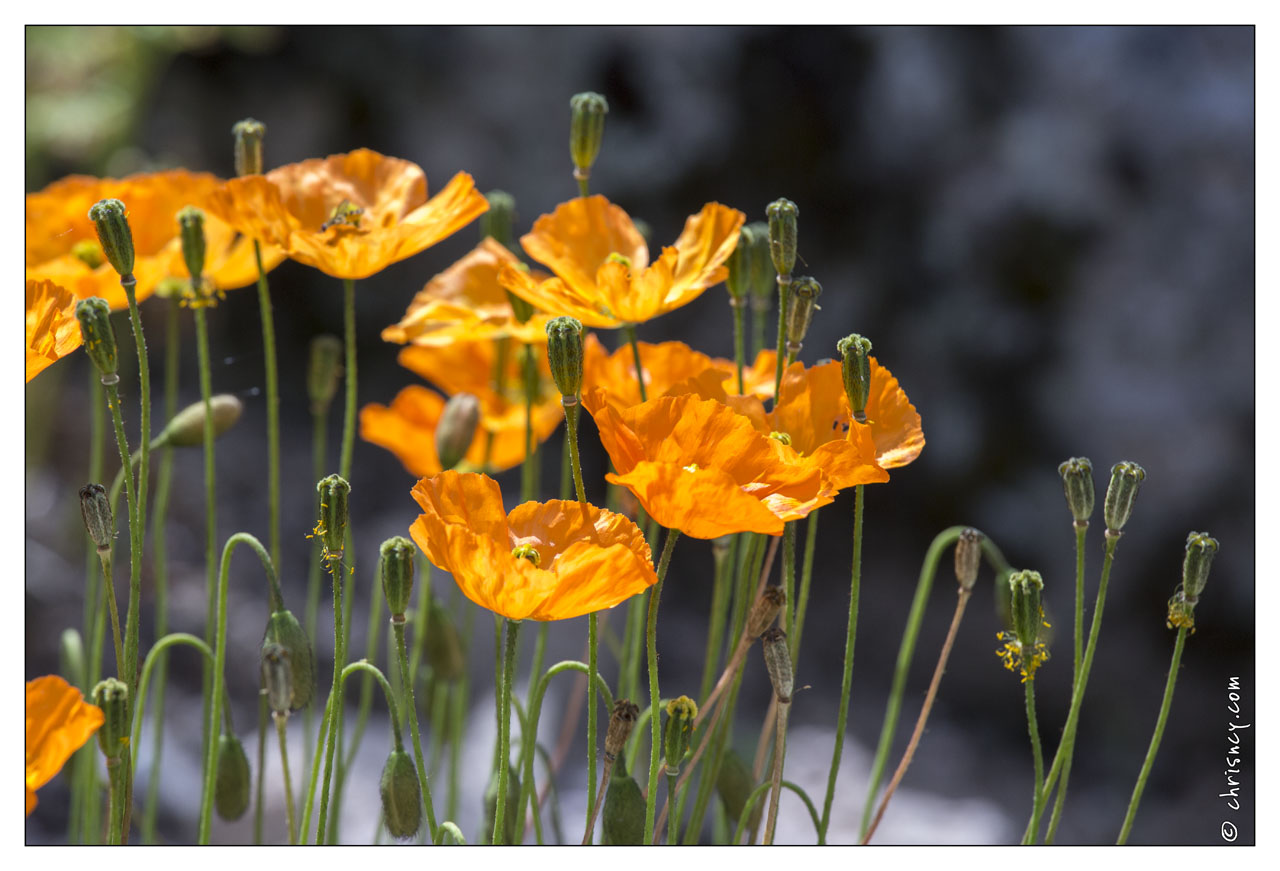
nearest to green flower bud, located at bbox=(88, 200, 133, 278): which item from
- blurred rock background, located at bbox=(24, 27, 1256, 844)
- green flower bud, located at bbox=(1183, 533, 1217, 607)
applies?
green flower bud, located at bbox=(1183, 533, 1217, 607)

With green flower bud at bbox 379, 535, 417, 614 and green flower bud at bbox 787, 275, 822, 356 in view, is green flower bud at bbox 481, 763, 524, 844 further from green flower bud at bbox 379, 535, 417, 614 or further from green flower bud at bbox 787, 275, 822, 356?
green flower bud at bbox 787, 275, 822, 356

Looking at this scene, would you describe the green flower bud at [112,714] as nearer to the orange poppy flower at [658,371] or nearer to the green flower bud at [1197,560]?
the orange poppy flower at [658,371]

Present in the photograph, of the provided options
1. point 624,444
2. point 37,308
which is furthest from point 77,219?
point 624,444

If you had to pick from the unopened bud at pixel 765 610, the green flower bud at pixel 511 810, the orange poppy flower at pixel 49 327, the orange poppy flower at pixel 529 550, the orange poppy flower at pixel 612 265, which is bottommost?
the green flower bud at pixel 511 810

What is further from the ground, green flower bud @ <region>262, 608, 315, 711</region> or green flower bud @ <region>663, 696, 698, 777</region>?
green flower bud @ <region>262, 608, 315, 711</region>

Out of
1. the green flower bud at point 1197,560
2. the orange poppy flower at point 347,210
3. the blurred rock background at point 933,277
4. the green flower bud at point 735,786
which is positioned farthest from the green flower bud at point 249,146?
the blurred rock background at point 933,277

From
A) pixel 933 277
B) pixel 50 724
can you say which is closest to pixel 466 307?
pixel 50 724

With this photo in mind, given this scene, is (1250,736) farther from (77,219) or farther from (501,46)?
(501,46)
